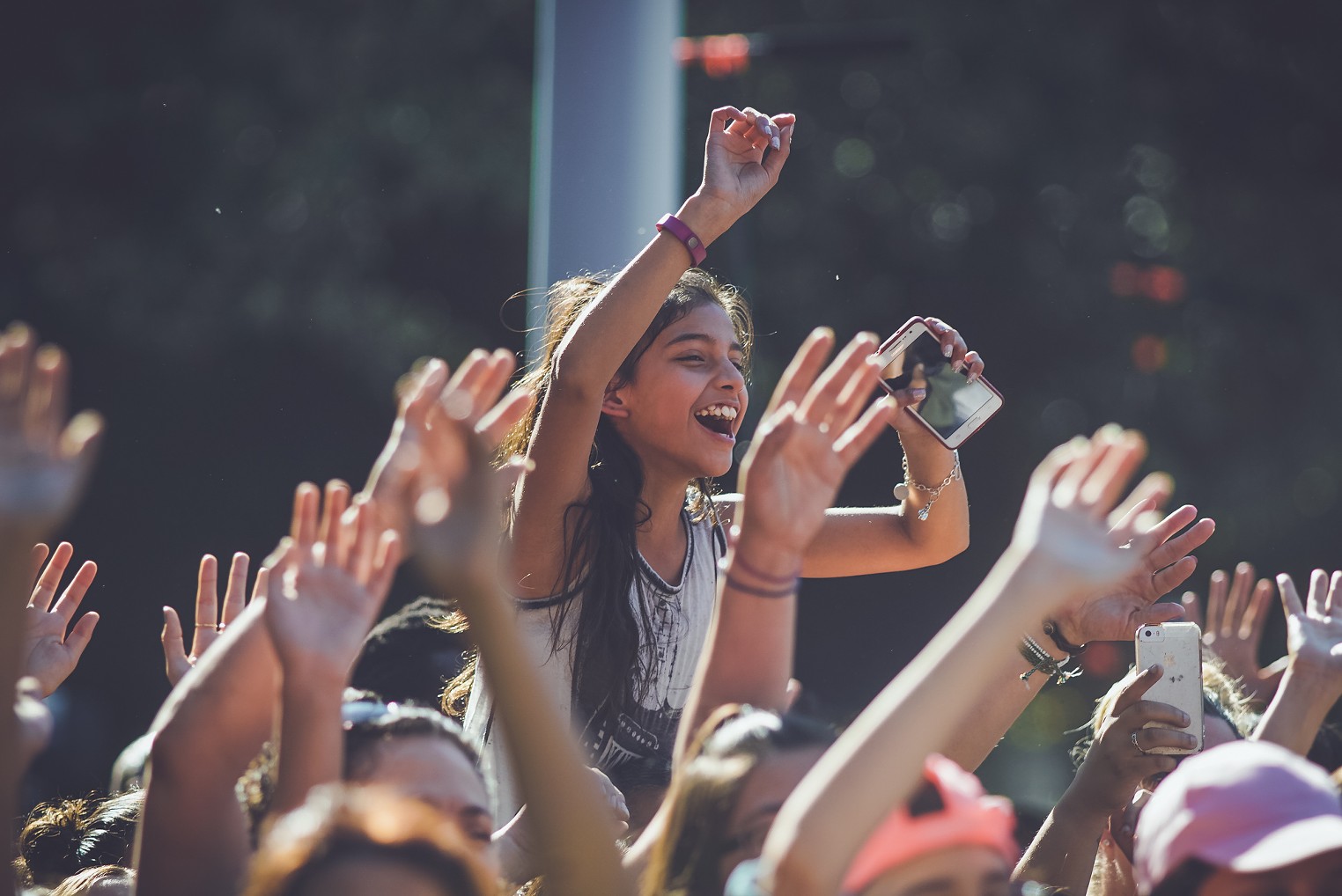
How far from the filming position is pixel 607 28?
3541mm

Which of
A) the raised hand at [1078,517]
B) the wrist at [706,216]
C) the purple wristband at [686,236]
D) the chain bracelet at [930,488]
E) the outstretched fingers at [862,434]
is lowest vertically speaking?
the chain bracelet at [930,488]

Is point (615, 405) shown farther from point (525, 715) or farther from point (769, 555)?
point (525, 715)

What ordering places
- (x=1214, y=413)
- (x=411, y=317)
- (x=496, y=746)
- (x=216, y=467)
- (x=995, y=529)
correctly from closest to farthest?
1. (x=496, y=746)
2. (x=995, y=529)
3. (x=216, y=467)
4. (x=411, y=317)
5. (x=1214, y=413)

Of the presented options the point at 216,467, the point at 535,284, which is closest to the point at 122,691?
the point at 216,467

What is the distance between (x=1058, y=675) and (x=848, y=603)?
292cm

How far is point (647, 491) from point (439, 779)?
131 cm

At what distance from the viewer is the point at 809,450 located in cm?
202

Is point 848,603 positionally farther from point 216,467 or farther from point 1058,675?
point 216,467

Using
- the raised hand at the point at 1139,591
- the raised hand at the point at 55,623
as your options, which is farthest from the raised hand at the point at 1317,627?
the raised hand at the point at 55,623

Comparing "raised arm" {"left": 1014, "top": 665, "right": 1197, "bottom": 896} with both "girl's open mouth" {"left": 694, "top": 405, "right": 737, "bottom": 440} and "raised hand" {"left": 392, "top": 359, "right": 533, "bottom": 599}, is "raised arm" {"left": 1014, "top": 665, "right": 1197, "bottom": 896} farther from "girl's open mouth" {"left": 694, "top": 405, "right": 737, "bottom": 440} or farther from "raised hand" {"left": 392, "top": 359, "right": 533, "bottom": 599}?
"raised hand" {"left": 392, "top": 359, "right": 533, "bottom": 599}

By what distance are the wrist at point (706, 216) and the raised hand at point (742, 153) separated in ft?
0.14

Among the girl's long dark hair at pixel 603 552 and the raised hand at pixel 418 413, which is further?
the girl's long dark hair at pixel 603 552

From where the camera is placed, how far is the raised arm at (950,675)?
5.38ft

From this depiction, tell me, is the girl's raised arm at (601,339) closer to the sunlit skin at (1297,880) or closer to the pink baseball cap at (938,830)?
the pink baseball cap at (938,830)
